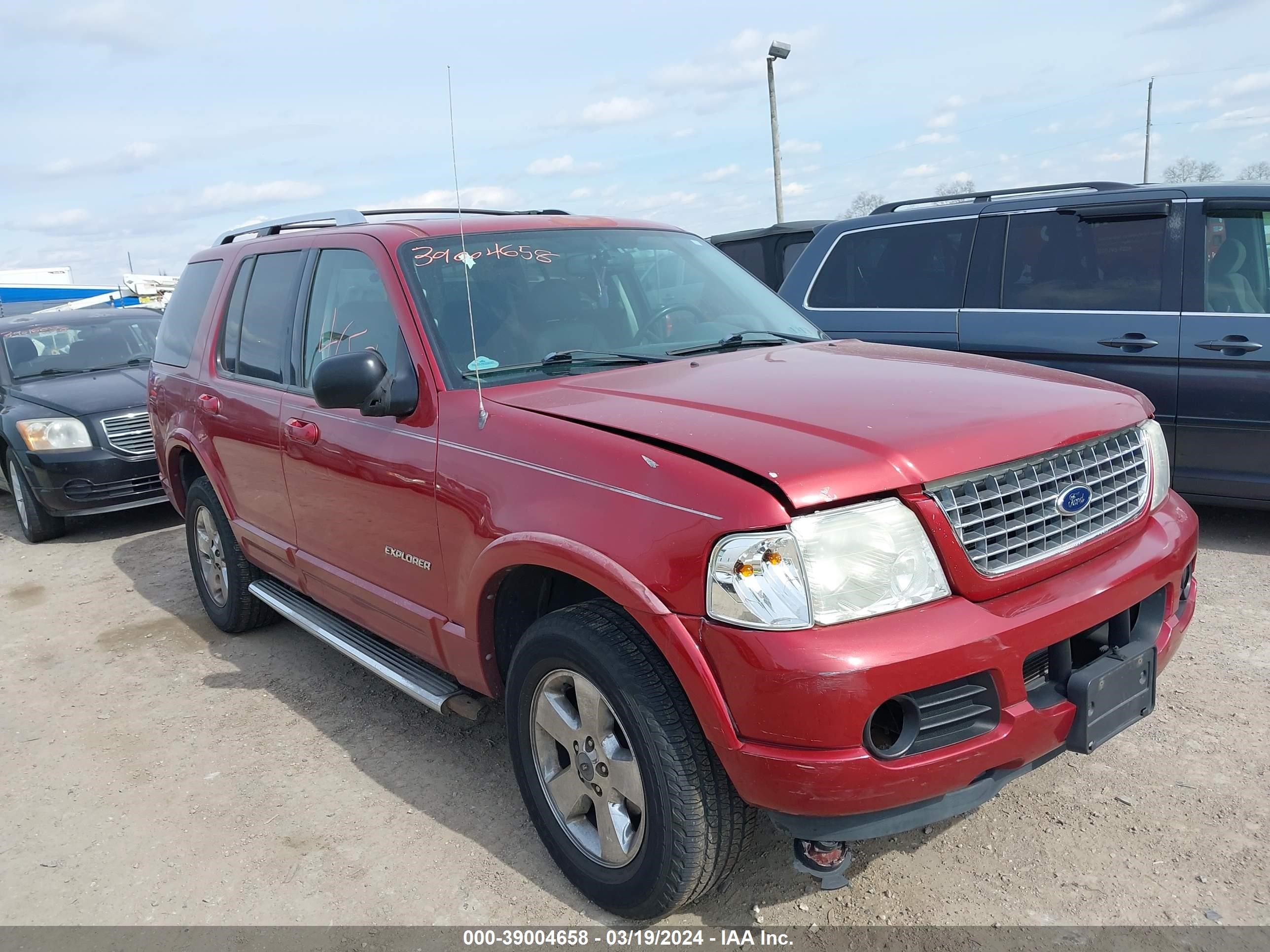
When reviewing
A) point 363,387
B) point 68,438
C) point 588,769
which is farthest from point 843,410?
point 68,438

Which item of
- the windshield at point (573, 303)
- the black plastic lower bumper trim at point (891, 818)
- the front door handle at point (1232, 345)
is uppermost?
the windshield at point (573, 303)

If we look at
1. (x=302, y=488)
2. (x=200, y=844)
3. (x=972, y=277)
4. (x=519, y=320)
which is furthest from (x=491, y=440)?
(x=972, y=277)

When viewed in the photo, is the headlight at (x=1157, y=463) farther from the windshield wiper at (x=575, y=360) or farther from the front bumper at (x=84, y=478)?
the front bumper at (x=84, y=478)

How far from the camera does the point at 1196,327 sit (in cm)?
527

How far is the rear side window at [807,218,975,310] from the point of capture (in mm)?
6195

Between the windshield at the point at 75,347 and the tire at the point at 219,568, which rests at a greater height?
the windshield at the point at 75,347

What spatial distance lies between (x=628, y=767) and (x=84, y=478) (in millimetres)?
6792

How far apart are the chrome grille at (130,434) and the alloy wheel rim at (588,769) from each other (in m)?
6.27

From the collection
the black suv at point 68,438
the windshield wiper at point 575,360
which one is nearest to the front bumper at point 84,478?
the black suv at point 68,438

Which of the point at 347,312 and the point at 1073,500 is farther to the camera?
the point at 347,312

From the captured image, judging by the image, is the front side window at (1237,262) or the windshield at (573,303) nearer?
the windshield at (573,303)

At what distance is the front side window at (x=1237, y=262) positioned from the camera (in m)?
5.19

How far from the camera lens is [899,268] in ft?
21.2

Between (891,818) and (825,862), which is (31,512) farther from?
(891,818)
